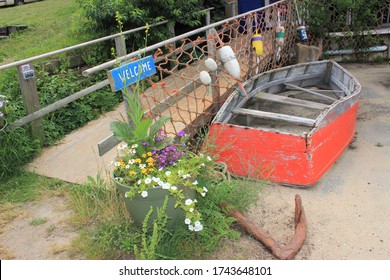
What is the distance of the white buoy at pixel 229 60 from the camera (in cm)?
497

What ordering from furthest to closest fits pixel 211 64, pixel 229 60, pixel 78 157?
pixel 229 60
pixel 78 157
pixel 211 64

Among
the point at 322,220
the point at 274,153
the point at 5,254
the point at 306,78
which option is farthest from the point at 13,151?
the point at 306,78

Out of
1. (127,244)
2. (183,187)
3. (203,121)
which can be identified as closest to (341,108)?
(203,121)

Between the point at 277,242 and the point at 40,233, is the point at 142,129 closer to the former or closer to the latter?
the point at 40,233

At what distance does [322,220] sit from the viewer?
3.98 metres

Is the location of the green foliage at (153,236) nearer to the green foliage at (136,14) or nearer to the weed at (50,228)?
the weed at (50,228)

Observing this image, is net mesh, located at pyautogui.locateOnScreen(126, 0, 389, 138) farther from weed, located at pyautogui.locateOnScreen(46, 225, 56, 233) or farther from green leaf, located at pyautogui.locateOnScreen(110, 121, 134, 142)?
weed, located at pyautogui.locateOnScreen(46, 225, 56, 233)

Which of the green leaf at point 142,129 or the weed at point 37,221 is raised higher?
the green leaf at point 142,129

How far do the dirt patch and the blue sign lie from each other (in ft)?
4.29

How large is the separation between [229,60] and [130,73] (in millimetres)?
1881

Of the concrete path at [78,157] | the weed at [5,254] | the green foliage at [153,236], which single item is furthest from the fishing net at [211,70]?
the weed at [5,254]

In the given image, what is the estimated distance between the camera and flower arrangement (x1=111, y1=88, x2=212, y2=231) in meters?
3.05
